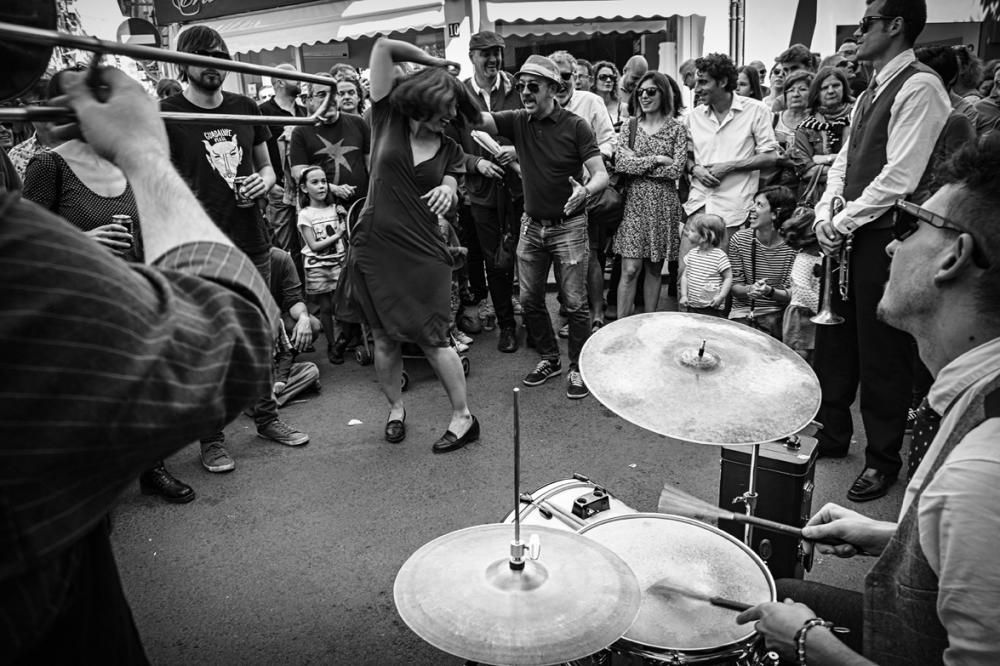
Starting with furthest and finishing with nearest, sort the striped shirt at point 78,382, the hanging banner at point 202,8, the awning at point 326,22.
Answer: the hanging banner at point 202,8 < the awning at point 326,22 < the striped shirt at point 78,382

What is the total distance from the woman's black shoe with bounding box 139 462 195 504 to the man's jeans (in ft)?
8.11

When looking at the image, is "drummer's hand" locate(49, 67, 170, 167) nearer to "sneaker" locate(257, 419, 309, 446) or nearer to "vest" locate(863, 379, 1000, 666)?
"vest" locate(863, 379, 1000, 666)

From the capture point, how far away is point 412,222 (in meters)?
3.73

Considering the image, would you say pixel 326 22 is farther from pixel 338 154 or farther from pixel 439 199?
pixel 439 199

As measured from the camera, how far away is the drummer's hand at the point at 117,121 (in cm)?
92

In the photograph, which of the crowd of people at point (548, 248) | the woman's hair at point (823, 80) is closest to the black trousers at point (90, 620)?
the crowd of people at point (548, 248)

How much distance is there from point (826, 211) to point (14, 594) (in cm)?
353

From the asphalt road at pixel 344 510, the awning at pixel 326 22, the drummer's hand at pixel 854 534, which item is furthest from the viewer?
the awning at pixel 326 22

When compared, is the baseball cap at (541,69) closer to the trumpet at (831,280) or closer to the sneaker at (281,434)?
the trumpet at (831,280)

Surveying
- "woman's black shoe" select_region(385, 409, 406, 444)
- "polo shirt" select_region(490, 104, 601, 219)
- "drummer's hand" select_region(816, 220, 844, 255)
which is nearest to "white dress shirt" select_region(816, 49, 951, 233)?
"drummer's hand" select_region(816, 220, 844, 255)

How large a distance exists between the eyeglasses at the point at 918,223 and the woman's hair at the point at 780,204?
320 centimetres

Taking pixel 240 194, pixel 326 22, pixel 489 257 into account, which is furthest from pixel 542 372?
pixel 326 22

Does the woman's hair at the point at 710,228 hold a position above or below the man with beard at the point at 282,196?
below

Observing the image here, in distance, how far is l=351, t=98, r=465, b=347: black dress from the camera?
3631mm
